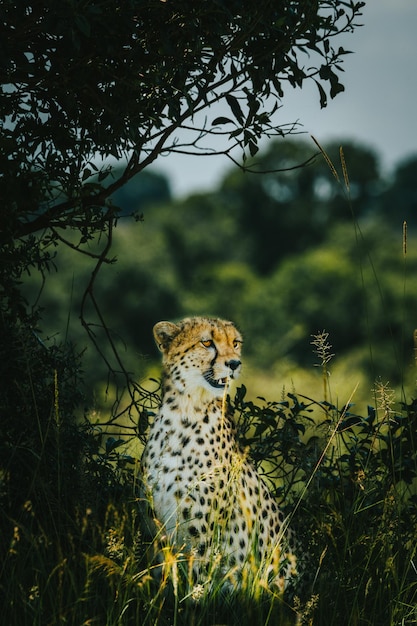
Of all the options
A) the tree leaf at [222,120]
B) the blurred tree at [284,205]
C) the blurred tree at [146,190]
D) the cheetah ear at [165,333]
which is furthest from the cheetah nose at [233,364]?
the blurred tree at [146,190]

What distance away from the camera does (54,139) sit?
404 centimetres

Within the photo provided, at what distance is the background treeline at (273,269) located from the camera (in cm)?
3544

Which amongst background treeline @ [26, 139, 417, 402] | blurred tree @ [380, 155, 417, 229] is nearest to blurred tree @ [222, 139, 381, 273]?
background treeline @ [26, 139, 417, 402]

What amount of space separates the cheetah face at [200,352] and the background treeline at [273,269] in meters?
18.5

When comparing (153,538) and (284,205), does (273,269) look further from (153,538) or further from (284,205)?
(153,538)

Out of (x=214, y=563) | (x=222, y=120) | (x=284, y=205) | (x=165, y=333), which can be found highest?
(x=284, y=205)

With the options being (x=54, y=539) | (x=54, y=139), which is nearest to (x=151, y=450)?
(x=54, y=539)

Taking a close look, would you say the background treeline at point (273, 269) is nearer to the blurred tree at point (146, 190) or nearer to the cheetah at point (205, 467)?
the blurred tree at point (146, 190)

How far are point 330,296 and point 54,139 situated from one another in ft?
132

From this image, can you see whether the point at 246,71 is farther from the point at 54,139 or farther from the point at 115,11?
the point at 54,139

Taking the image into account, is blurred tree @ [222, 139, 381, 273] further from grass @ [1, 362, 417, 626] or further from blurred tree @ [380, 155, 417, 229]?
grass @ [1, 362, 417, 626]

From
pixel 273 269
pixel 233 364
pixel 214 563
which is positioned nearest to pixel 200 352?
pixel 233 364

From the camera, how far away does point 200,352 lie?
3732 mm

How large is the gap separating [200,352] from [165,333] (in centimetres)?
20
